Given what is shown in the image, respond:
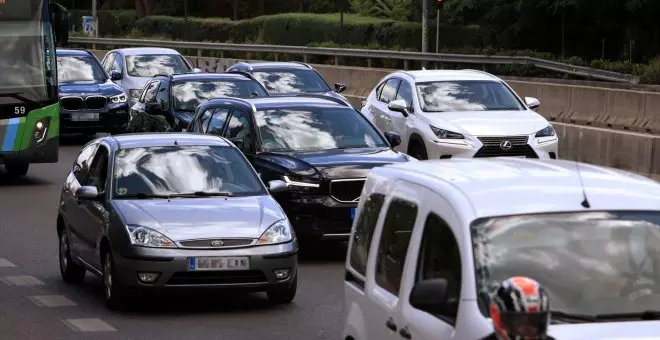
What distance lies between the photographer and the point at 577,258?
6.23 m

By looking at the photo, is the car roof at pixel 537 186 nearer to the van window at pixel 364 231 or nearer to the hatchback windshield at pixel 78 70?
the van window at pixel 364 231

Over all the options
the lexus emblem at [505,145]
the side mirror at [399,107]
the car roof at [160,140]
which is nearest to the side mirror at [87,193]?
the car roof at [160,140]

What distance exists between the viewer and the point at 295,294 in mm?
13164

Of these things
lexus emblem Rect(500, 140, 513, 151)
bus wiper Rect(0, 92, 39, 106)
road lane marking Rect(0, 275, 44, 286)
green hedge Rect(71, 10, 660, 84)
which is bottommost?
green hedge Rect(71, 10, 660, 84)

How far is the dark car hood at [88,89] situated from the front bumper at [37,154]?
7.13 m

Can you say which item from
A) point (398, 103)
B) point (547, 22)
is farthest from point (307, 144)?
point (547, 22)

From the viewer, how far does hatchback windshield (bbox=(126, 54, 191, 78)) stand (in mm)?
35344

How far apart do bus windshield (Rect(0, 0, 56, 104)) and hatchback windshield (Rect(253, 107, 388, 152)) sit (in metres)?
6.96

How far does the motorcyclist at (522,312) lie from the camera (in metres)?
4.58

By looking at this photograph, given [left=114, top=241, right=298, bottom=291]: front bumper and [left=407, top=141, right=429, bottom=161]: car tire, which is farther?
[left=407, top=141, right=429, bottom=161]: car tire

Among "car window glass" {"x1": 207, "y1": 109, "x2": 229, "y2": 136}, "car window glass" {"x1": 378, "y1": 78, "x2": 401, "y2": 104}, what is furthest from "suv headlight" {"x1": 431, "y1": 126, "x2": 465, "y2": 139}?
"car window glass" {"x1": 207, "y1": 109, "x2": 229, "y2": 136}

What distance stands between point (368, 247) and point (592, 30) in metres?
48.3

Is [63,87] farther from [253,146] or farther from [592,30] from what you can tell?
[592,30]

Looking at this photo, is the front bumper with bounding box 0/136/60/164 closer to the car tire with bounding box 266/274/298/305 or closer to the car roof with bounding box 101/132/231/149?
the car roof with bounding box 101/132/231/149
